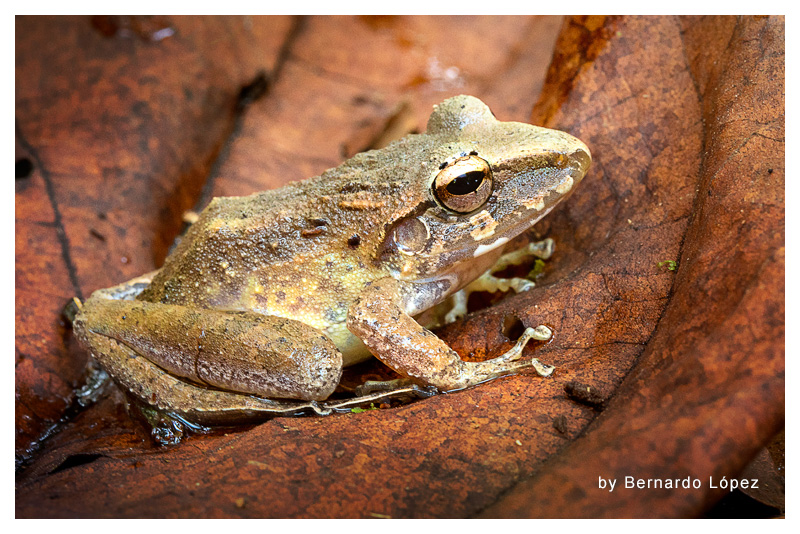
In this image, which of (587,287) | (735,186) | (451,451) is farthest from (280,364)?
(735,186)

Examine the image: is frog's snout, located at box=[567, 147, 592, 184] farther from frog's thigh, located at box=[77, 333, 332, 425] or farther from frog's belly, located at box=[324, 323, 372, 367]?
frog's thigh, located at box=[77, 333, 332, 425]

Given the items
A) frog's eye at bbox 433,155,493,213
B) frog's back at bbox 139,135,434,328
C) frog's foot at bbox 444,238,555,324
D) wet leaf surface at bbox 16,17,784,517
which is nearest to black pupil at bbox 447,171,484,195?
frog's eye at bbox 433,155,493,213

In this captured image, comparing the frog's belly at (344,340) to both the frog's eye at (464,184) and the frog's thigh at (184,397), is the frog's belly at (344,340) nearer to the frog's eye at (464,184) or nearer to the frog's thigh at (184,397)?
the frog's thigh at (184,397)

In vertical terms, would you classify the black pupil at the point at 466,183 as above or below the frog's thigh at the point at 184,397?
above

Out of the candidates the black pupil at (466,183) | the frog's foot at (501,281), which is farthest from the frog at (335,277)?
the frog's foot at (501,281)

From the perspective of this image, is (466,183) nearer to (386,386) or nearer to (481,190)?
(481,190)

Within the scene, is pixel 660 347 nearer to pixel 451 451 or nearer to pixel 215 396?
pixel 451 451

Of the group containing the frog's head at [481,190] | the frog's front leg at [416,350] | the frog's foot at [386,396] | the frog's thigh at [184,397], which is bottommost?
the frog's thigh at [184,397]

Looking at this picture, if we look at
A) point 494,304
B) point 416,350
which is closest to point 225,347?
point 416,350
